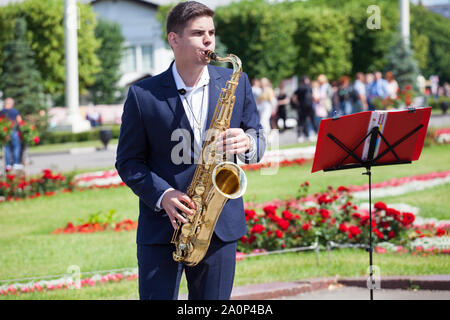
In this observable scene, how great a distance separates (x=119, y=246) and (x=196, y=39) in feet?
17.8

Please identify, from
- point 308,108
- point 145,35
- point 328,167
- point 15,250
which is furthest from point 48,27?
point 328,167

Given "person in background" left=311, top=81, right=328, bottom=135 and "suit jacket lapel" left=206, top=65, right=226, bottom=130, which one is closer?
"suit jacket lapel" left=206, top=65, right=226, bottom=130

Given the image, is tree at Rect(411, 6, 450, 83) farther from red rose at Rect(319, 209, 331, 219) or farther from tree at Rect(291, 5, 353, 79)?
red rose at Rect(319, 209, 331, 219)

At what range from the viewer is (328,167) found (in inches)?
179

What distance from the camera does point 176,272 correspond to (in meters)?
3.32

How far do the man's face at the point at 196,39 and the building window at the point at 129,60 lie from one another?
55330 millimetres

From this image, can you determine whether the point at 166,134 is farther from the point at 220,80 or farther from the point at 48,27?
the point at 48,27

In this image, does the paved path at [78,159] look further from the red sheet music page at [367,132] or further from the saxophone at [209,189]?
the saxophone at [209,189]

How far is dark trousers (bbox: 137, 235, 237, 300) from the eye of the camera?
10.8 feet

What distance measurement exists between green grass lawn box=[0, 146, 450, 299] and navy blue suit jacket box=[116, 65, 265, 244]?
296 centimetres

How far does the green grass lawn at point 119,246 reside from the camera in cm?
662

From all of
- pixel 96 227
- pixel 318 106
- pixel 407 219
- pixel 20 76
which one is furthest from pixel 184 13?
pixel 20 76

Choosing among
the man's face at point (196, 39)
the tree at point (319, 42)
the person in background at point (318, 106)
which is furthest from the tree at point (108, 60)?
the man's face at point (196, 39)

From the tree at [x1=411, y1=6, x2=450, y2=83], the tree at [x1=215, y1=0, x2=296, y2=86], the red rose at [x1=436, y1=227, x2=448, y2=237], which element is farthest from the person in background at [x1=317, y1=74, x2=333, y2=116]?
the tree at [x1=411, y1=6, x2=450, y2=83]
